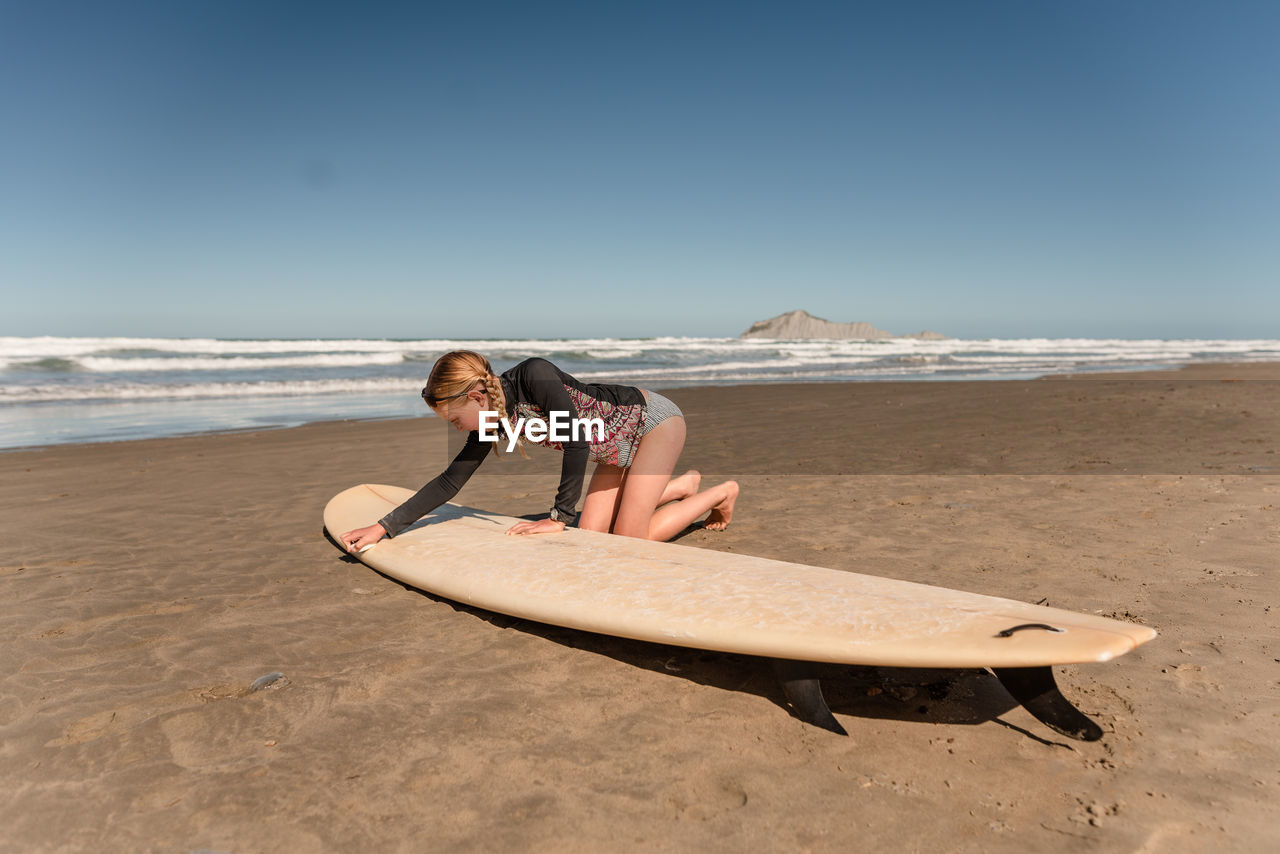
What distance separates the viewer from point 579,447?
10.3ft

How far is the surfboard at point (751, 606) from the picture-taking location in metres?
1.84

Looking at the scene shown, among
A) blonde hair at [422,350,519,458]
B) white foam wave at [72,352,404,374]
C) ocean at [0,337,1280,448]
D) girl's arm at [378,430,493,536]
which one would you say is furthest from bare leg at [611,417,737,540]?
white foam wave at [72,352,404,374]

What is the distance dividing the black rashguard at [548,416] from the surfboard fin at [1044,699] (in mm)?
1802

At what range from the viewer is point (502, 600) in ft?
8.75

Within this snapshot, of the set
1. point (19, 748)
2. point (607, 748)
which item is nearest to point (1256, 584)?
point (607, 748)

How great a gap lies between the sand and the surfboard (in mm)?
160

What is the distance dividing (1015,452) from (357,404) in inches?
401

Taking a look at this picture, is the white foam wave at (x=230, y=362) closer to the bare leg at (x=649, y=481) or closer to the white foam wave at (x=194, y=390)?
the white foam wave at (x=194, y=390)

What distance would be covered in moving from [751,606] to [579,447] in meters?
1.20

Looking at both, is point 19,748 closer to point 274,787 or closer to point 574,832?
point 274,787

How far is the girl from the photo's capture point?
2994 millimetres

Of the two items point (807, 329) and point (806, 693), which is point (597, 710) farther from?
point (807, 329)

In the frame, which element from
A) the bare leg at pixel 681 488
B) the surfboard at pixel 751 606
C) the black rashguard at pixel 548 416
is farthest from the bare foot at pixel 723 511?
the surfboard at pixel 751 606

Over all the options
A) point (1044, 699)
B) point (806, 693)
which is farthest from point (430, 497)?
point (1044, 699)
